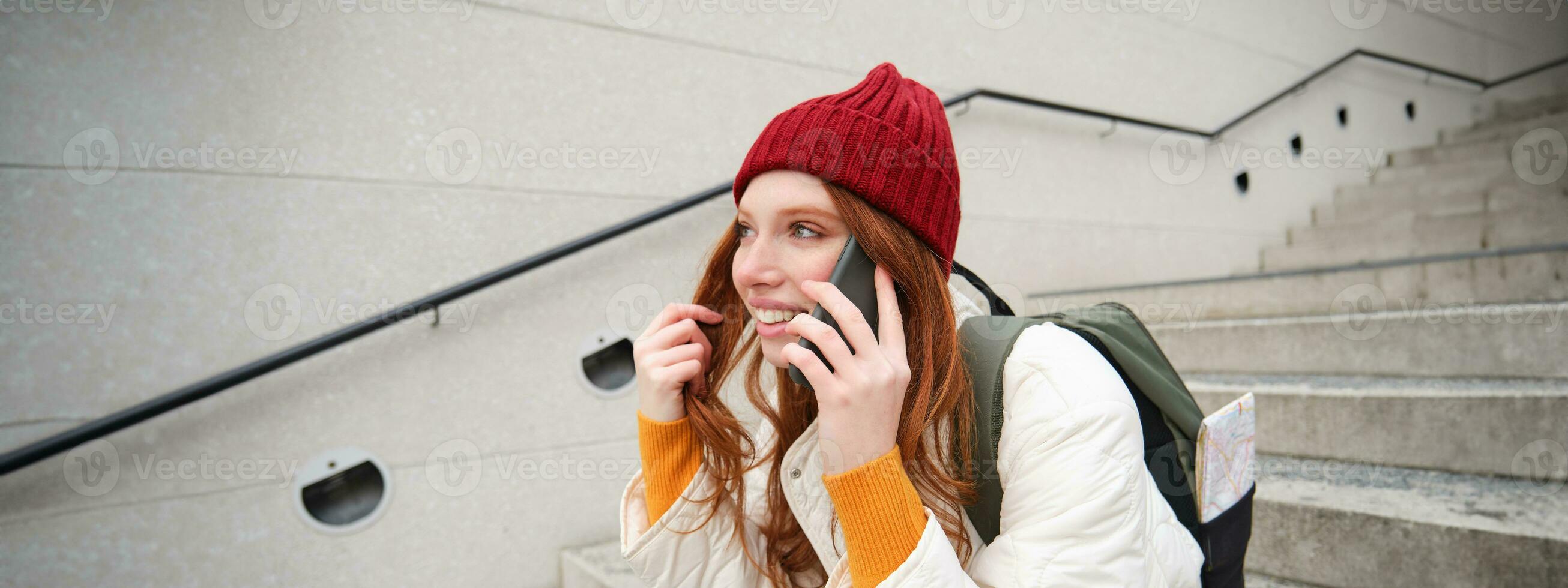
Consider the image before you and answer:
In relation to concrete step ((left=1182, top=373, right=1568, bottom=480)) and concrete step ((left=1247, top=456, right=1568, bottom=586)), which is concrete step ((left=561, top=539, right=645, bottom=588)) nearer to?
concrete step ((left=1247, top=456, right=1568, bottom=586))

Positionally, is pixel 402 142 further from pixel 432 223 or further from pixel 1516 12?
pixel 1516 12

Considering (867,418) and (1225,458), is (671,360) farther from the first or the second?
(1225,458)

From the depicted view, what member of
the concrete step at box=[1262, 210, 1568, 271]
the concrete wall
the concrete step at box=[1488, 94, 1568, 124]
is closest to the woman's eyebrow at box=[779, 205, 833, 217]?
the concrete wall

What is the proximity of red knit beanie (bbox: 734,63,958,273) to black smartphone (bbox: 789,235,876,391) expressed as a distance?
0.29 ft

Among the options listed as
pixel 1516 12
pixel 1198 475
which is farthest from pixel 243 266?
pixel 1516 12

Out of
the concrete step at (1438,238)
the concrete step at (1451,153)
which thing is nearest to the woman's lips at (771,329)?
the concrete step at (1438,238)

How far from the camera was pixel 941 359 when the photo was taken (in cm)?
98

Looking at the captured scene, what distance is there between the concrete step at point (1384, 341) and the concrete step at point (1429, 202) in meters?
1.29

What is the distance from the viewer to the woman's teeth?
1.00 meters

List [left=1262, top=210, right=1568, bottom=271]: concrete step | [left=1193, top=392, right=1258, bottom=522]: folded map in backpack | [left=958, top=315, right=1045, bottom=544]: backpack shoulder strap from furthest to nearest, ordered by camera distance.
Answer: [left=1262, top=210, right=1568, bottom=271]: concrete step → [left=1193, top=392, right=1258, bottom=522]: folded map in backpack → [left=958, top=315, right=1045, bottom=544]: backpack shoulder strap

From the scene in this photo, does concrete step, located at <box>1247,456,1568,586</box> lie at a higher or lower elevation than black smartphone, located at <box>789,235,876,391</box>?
lower

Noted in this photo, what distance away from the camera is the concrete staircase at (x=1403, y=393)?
1.49 m

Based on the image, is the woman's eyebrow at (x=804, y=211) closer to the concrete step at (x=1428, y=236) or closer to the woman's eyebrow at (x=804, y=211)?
the woman's eyebrow at (x=804, y=211)

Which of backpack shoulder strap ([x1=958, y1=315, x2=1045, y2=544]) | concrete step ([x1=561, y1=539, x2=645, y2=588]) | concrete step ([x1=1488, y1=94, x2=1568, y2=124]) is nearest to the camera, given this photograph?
backpack shoulder strap ([x1=958, y1=315, x2=1045, y2=544])
